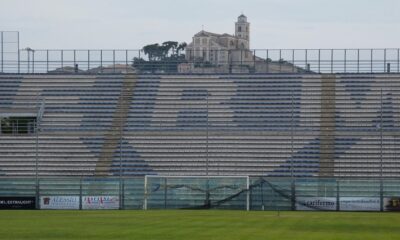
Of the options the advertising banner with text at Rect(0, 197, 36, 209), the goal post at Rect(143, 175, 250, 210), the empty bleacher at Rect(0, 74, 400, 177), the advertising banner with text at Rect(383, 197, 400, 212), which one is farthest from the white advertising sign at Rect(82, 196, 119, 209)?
the advertising banner with text at Rect(383, 197, 400, 212)

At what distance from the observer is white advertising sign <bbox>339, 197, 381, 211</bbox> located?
60.7 m

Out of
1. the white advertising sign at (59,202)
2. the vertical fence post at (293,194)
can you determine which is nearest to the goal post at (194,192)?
the vertical fence post at (293,194)

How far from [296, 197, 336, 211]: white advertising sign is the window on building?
21.9 m

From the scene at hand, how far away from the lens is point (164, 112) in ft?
247

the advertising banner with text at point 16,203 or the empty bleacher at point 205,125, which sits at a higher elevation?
the empty bleacher at point 205,125

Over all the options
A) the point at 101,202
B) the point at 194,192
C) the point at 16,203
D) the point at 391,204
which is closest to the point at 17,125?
the point at 16,203

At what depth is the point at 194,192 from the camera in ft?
206

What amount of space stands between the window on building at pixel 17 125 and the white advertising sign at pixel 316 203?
2195 cm

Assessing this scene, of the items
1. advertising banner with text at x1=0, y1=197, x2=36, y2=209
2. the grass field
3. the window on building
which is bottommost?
advertising banner with text at x1=0, y1=197, x2=36, y2=209

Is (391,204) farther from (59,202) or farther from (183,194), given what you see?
(59,202)

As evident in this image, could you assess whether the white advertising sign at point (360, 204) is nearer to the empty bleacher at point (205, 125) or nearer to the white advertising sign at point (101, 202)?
the empty bleacher at point (205, 125)

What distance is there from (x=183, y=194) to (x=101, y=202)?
4887mm

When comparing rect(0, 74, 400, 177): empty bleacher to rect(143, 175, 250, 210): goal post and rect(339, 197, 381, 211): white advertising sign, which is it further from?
rect(339, 197, 381, 211): white advertising sign

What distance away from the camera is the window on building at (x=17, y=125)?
7519 centimetres
